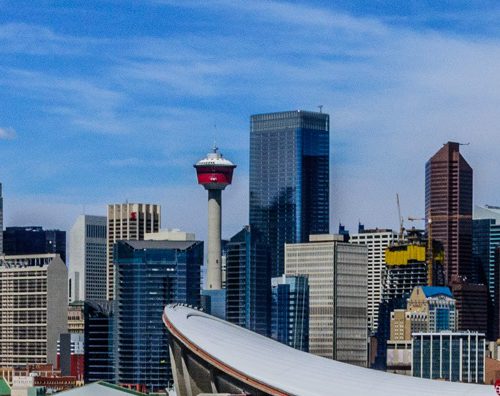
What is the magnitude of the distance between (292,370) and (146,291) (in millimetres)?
112633

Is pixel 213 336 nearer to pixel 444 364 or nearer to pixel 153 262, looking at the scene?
pixel 153 262

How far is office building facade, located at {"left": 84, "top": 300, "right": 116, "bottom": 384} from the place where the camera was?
18588 cm

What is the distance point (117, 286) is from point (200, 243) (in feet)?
34.6

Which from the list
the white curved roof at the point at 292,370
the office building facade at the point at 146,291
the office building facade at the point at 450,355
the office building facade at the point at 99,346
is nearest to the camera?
the white curved roof at the point at 292,370

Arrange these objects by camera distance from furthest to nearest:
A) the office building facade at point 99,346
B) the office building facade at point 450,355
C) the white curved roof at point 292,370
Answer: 1. the office building facade at point 450,355
2. the office building facade at point 99,346
3. the white curved roof at point 292,370

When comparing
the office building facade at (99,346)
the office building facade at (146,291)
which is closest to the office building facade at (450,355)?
the office building facade at (146,291)

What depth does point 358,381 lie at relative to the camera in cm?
7331

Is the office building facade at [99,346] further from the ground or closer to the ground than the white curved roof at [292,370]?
closer to the ground

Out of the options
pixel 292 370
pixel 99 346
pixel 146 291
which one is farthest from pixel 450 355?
pixel 292 370

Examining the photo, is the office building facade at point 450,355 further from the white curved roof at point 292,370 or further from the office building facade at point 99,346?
the white curved roof at point 292,370

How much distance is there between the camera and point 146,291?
185000mm

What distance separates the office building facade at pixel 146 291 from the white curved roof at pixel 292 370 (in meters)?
102

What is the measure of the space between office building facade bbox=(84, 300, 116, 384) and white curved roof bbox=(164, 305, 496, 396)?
105 m

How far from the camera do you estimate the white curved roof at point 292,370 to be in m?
70.1
